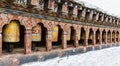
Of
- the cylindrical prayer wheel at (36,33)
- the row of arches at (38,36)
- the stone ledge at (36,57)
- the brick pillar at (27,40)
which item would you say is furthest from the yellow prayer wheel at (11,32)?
the cylindrical prayer wheel at (36,33)

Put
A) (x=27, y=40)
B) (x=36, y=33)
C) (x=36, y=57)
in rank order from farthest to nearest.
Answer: (x=36, y=33), (x=36, y=57), (x=27, y=40)

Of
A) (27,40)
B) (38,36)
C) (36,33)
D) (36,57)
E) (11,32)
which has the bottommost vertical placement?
(36,57)

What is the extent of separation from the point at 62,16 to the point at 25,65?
492cm

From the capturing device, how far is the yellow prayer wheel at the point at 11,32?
10.7 metres

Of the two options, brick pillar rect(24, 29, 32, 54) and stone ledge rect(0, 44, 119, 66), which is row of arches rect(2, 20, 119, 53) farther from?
stone ledge rect(0, 44, 119, 66)

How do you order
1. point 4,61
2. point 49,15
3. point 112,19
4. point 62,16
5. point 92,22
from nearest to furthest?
point 4,61, point 49,15, point 62,16, point 92,22, point 112,19

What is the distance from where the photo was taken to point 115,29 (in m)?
28.1

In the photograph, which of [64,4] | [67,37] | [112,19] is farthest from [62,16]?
[112,19]

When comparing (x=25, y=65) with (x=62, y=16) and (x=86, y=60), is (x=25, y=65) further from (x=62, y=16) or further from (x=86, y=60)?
(x=86, y=60)

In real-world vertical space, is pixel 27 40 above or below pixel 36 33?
below

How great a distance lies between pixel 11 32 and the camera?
35.5 feet

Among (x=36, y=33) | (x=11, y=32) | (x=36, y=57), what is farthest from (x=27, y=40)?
(x=36, y=33)

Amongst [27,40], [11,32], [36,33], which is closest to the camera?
[11,32]

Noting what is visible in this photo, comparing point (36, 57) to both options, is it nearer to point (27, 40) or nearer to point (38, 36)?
point (27, 40)
